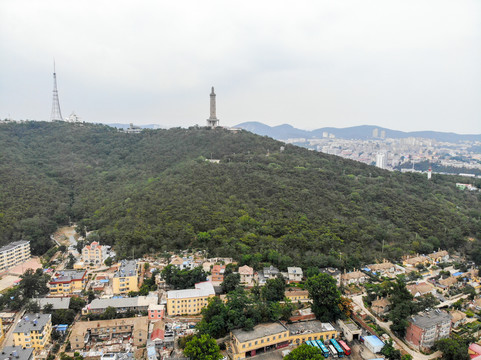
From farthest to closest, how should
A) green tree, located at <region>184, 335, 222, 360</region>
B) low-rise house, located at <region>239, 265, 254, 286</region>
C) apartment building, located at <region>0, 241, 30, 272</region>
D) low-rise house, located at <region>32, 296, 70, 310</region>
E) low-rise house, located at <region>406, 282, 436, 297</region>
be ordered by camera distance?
apartment building, located at <region>0, 241, 30, 272</region>
low-rise house, located at <region>239, 265, 254, 286</region>
low-rise house, located at <region>406, 282, 436, 297</region>
low-rise house, located at <region>32, 296, 70, 310</region>
green tree, located at <region>184, 335, 222, 360</region>

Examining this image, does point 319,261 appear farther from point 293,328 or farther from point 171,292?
point 171,292

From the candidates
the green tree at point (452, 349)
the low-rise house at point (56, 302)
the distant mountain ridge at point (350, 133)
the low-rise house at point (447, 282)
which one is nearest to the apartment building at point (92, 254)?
the low-rise house at point (56, 302)

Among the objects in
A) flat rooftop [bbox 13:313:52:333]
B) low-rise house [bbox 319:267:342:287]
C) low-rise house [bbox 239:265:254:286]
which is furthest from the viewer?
low-rise house [bbox 319:267:342:287]

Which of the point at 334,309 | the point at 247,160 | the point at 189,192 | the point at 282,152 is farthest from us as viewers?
the point at 282,152

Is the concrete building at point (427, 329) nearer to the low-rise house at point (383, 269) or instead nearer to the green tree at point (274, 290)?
the low-rise house at point (383, 269)

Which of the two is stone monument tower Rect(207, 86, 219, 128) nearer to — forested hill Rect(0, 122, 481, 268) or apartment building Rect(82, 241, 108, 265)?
forested hill Rect(0, 122, 481, 268)

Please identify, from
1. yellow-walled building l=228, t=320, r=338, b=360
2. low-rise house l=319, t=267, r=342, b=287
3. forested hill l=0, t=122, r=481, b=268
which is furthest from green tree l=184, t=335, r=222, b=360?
low-rise house l=319, t=267, r=342, b=287

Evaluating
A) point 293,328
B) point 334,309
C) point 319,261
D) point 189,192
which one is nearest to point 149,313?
point 293,328
